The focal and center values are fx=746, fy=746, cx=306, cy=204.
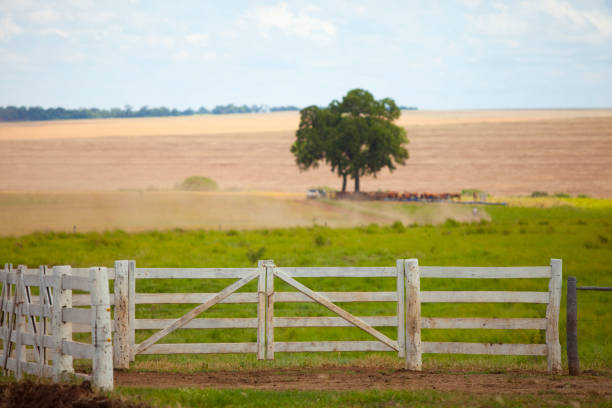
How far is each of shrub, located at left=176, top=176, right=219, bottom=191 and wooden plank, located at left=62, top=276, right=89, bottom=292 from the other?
91612mm

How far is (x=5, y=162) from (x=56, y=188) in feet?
85.9

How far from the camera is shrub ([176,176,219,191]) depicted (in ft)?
333

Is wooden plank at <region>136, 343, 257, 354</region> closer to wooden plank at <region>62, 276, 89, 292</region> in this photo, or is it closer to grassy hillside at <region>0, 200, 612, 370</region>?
grassy hillside at <region>0, 200, 612, 370</region>

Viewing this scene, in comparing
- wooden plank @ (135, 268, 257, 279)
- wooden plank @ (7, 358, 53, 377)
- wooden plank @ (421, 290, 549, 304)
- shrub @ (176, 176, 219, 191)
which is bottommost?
shrub @ (176, 176, 219, 191)

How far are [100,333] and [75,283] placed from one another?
84cm

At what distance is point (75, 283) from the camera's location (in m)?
9.55

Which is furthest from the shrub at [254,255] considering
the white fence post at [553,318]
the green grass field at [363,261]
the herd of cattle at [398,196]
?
the herd of cattle at [398,196]

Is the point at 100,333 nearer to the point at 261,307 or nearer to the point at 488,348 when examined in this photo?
the point at 261,307

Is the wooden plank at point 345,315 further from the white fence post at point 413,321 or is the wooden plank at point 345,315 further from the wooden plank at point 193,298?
the wooden plank at point 193,298

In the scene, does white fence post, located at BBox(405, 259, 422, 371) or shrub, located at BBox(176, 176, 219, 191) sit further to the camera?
shrub, located at BBox(176, 176, 219, 191)

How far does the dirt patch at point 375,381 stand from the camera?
10648 millimetres

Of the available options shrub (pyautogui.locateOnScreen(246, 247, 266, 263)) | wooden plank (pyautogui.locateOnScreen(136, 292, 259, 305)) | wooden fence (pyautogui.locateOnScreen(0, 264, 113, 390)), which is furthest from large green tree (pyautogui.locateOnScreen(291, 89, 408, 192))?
wooden fence (pyautogui.locateOnScreen(0, 264, 113, 390))

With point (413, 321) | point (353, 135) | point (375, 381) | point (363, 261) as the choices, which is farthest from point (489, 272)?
point (353, 135)

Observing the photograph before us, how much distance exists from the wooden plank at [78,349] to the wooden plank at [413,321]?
521 centimetres
